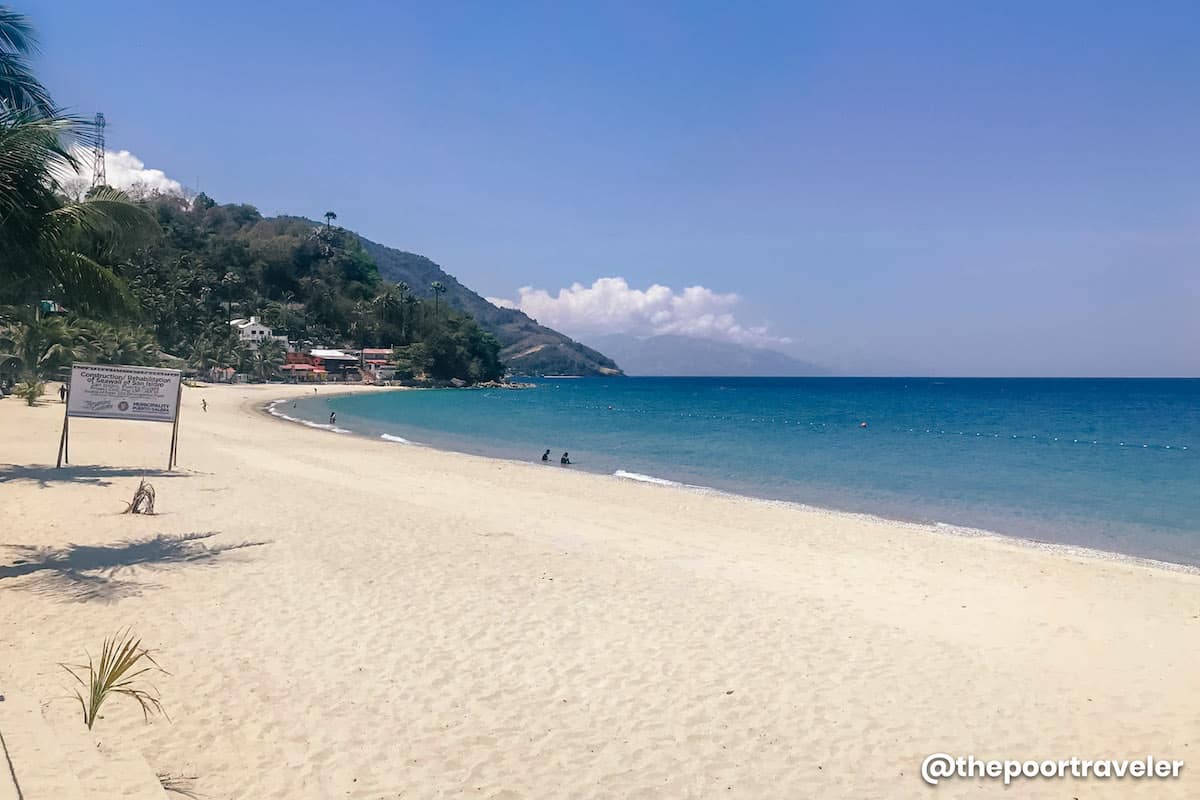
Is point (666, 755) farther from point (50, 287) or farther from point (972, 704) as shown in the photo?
point (50, 287)

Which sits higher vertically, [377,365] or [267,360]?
[377,365]

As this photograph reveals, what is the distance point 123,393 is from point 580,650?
1206cm

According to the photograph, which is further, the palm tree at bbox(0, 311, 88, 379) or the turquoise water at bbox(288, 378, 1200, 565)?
the palm tree at bbox(0, 311, 88, 379)

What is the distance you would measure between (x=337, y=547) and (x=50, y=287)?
620cm

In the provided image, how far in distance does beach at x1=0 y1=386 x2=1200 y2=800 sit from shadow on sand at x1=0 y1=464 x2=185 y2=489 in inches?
52.4

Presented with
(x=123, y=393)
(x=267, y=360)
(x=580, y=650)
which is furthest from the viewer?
(x=267, y=360)

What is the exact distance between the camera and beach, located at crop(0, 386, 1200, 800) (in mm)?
4676

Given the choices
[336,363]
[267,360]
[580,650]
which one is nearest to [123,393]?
[580,650]

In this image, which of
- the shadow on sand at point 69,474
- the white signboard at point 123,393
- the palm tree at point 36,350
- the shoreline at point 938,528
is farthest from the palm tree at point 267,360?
the white signboard at point 123,393

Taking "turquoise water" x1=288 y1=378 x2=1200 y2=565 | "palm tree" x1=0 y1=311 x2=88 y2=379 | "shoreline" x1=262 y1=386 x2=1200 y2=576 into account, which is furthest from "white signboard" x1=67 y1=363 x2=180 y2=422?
"palm tree" x1=0 y1=311 x2=88 y2=379

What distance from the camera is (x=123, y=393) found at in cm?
1449

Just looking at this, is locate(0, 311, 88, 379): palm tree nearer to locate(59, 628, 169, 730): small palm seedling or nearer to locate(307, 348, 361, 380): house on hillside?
locate(59, 628, 169, 730): small palm seedling

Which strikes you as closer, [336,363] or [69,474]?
[69,474]

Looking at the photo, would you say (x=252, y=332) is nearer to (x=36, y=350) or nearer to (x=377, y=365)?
(x=377, y=365)
